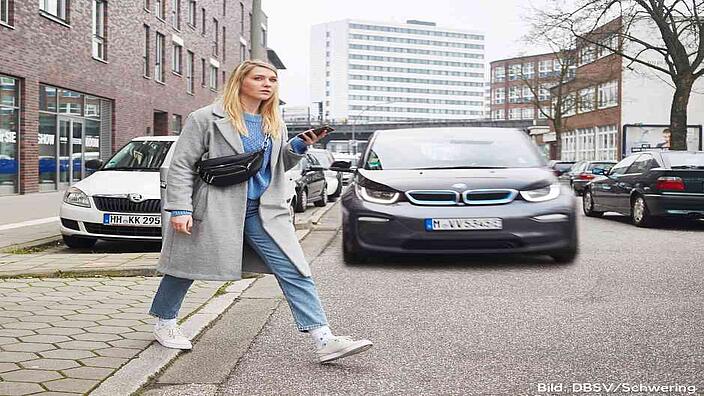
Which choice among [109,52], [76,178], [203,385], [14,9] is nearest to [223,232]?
[203,385]

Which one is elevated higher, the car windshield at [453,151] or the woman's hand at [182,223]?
the car windshield at [453,151]

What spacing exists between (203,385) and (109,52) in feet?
88.3

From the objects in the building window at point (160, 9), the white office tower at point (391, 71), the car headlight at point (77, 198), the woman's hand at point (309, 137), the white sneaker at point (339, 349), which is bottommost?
the white sneaker at point (339, 349)

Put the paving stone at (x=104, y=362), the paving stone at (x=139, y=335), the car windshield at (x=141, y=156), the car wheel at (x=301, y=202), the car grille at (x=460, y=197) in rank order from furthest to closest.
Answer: the car wheel at (x=301, y=202) < the car windshield at (x=141, y=156) < the car grille at (x=460, y=197) < the paving stone at (x=139, y=335) < the paving stone at (x=104, y=362)

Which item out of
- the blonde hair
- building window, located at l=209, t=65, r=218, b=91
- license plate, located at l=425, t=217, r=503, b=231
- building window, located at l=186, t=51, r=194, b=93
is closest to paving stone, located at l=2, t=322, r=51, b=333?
the blonde hair

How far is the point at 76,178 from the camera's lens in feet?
89.1

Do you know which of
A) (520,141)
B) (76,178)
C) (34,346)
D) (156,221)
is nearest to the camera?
(34,346)

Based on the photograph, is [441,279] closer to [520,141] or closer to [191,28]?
[520,141]

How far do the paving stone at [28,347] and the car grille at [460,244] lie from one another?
363 centimetres

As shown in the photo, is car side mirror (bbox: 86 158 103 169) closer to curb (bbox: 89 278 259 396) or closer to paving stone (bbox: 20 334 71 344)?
curb (bbox: 89 278 259 396)

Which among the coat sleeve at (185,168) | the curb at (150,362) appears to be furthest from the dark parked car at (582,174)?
the coat sleeve at (185,168)

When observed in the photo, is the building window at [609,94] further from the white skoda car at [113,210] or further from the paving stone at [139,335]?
the paving stone at [139,335]

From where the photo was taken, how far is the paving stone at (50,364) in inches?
166

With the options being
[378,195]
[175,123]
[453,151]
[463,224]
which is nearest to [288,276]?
[463,224]
